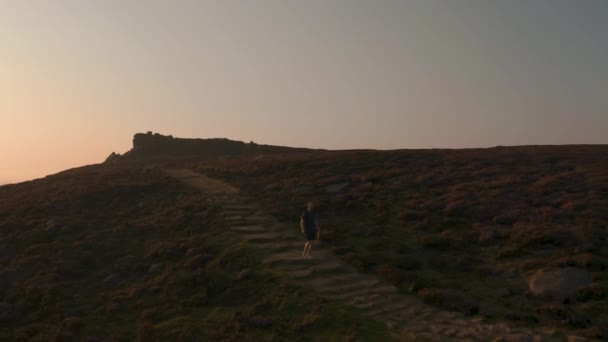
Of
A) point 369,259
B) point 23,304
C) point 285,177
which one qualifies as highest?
point 285,177

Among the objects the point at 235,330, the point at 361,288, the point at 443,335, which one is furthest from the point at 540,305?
the point at 235,330

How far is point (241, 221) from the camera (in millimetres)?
25328

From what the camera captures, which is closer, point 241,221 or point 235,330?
point 235,330

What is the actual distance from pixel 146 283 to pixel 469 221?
45.6ft

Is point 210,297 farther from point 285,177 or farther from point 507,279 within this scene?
point 285,177

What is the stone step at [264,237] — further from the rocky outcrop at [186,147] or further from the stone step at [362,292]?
the rocky outcrop at [186,147]

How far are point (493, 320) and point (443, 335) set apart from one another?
1822mm

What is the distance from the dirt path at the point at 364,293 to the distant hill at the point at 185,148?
145 feet

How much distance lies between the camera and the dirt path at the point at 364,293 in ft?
41.6

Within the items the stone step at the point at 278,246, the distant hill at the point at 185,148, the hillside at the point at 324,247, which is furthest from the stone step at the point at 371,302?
the distant hill at the point at 185,148

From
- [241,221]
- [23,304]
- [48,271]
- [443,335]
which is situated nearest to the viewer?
[443,335]

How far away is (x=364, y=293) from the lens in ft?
51.8

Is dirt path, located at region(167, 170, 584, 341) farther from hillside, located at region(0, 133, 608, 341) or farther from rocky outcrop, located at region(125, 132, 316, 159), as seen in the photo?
rocky outcrop, located at region(125, 132, 316, 159)

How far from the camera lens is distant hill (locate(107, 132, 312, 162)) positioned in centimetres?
6950
